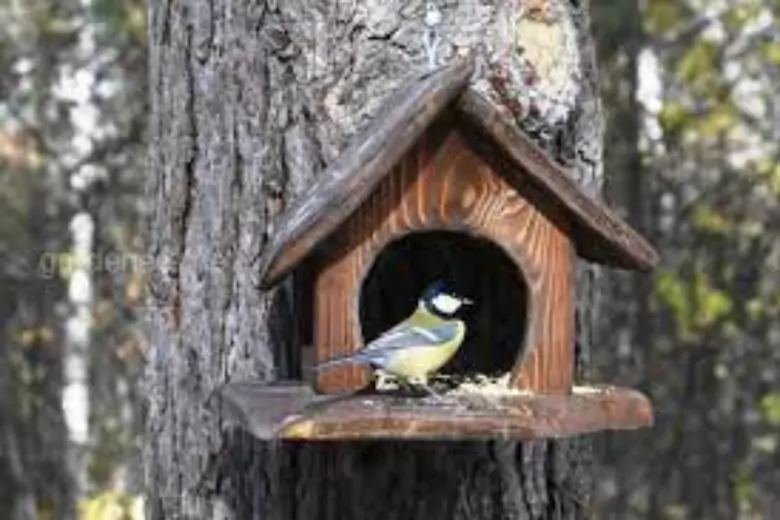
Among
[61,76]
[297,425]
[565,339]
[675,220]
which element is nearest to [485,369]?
[565,339]

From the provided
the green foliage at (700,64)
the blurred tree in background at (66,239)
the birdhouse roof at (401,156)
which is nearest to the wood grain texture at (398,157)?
the birdhouse roof at (401,156)

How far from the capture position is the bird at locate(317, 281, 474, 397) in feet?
7.10

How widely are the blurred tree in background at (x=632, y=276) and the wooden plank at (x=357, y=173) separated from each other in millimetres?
4002

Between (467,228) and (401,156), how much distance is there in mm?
143

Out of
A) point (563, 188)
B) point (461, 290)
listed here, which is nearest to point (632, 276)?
point (461, 290)

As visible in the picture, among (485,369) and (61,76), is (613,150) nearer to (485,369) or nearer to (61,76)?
(61,76)

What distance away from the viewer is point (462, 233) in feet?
7.70

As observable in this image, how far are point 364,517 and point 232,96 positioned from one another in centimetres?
63

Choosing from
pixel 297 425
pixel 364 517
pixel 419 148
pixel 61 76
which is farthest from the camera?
pixel 61 76

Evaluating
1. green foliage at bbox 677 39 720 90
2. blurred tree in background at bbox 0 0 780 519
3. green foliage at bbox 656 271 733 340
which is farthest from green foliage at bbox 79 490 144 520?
green foliage at bbox 677 39 720 90

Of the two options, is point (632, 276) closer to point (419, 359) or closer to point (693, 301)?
point (693, 301)

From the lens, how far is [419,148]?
7.51 ft

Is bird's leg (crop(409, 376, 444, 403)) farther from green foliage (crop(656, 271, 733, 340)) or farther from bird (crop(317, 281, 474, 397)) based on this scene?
green foliage (crop(656, 271, 733, 340))

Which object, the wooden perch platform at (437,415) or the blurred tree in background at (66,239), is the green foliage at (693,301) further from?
the wooden perch platform at (437,415)
